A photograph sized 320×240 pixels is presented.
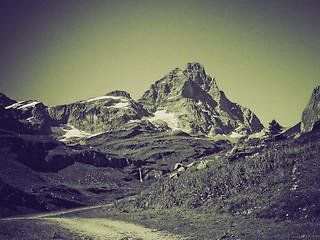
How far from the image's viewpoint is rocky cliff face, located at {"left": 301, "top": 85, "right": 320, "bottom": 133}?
282 feet

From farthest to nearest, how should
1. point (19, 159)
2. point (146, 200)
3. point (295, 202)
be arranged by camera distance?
point (19, 159), point (146, 200), point (295, 202)

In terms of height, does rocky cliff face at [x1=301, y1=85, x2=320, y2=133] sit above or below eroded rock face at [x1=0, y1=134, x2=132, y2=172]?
below

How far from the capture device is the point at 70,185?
14300 cm

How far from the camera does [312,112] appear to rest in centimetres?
9075

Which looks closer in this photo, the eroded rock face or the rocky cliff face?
the rocky cliff face

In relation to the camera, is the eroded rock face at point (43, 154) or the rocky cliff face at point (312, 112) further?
the eroded rock face at point (43, 154)

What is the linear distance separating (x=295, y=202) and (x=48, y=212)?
3774 inches

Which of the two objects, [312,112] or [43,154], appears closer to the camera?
[312,112]

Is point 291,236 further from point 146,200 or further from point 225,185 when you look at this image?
point 146,200

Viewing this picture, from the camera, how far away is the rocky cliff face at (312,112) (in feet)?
282

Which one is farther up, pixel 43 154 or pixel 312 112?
pixel 43 154

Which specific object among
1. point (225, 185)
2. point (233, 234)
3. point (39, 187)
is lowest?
point (233, 234)

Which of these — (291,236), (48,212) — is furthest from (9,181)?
→ (291,236)

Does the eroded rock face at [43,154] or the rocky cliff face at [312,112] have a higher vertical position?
the eroded rock face at [43,154]
